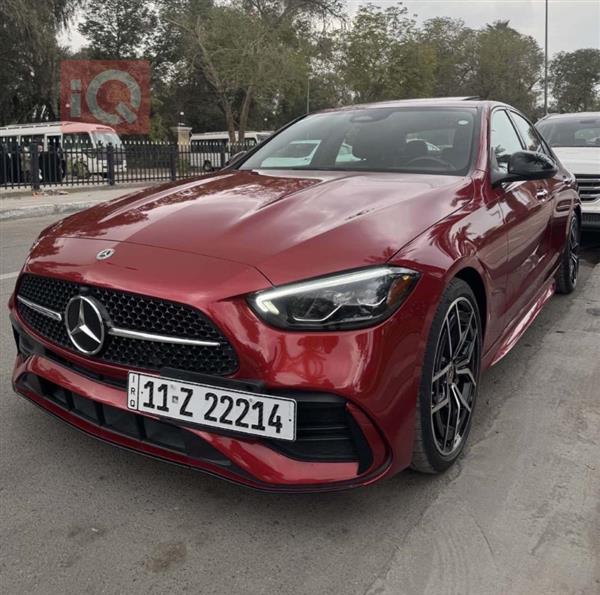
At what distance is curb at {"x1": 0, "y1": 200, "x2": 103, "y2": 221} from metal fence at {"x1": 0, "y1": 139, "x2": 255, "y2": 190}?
8.29 ft

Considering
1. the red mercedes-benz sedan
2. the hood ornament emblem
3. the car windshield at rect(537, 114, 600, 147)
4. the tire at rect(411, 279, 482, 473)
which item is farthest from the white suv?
the hood ornament emblem

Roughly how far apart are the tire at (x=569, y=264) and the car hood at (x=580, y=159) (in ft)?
5.66

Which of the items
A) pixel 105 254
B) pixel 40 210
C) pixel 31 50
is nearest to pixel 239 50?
pixel 31 50

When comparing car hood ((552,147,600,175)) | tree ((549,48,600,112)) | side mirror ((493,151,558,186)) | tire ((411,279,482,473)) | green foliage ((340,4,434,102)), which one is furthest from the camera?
tree ((549,48,600,112))

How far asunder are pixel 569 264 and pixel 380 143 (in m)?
2.54

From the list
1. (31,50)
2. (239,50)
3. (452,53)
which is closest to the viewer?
(31,50)

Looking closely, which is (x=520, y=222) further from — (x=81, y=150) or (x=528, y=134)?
(x=81, y=150)

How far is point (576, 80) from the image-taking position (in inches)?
2820

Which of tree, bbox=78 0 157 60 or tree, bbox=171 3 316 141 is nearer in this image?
tree, bbox=171 3 316 141

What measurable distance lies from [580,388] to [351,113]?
6.88 ft

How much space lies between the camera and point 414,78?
3594 centimetres

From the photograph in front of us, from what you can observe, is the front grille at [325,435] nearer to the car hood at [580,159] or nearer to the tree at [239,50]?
the car hood at [580,159]

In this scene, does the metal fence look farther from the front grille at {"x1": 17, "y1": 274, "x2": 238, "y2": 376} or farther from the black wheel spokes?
the front grille at {"x1": 17, "y1": 274, "x2": 238, "y2": 376}

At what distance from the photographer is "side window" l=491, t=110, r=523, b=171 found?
11.4ft
